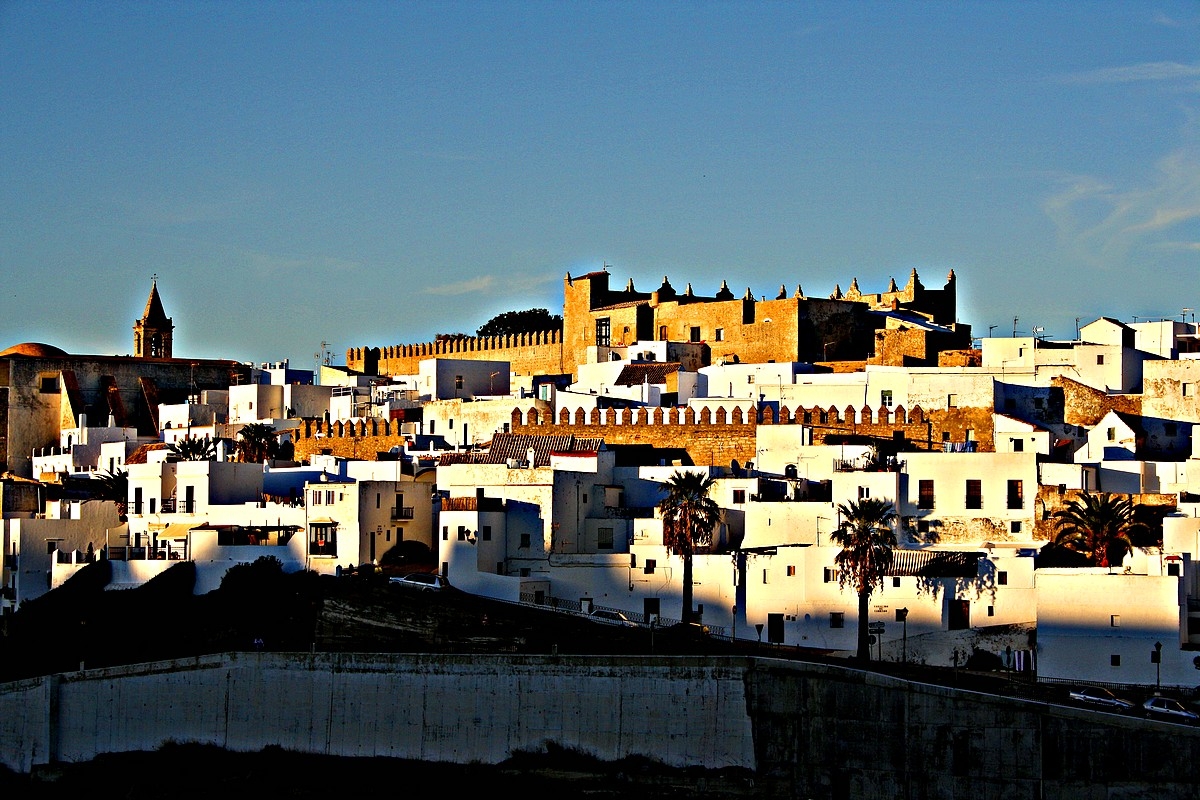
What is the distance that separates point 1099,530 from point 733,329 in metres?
27.3

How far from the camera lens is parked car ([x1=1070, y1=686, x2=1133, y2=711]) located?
42156 mm

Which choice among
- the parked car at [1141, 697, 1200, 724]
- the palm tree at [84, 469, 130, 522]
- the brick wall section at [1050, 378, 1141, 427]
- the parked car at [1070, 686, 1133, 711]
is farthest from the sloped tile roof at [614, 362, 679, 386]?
the parked car at [1141, 697, 1200, 724]

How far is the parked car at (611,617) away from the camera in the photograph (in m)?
50.4

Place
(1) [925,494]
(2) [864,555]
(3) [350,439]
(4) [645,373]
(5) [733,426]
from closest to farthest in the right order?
(2) [864,555]
(1) [925,494]
(5) [733,426]
(3) [350,439]
(4) [645,373]

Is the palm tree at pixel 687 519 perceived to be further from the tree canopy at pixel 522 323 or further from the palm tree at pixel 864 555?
the tree canopy at pixel 522 323

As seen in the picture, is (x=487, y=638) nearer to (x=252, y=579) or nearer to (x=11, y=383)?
(x=252, y=579)

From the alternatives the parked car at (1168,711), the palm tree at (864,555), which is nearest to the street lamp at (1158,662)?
the parked car at (1168,711)

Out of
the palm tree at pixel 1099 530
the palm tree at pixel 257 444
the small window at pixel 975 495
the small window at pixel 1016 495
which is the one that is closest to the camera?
the palm tree at pixel 1099 530

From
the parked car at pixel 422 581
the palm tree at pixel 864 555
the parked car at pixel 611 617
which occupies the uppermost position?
the palm tree at pixel 864 555

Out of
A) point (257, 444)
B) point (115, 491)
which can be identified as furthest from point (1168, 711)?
point (257, 444)

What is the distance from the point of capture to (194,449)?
66.5 meters

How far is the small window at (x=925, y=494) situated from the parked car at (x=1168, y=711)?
1122 cm

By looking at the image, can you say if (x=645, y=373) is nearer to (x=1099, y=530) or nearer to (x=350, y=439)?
(x=350, y=439)

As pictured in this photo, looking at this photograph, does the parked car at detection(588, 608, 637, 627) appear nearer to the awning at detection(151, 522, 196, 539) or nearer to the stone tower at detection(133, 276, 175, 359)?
the awning at detection(151, 522, 196, 539)
